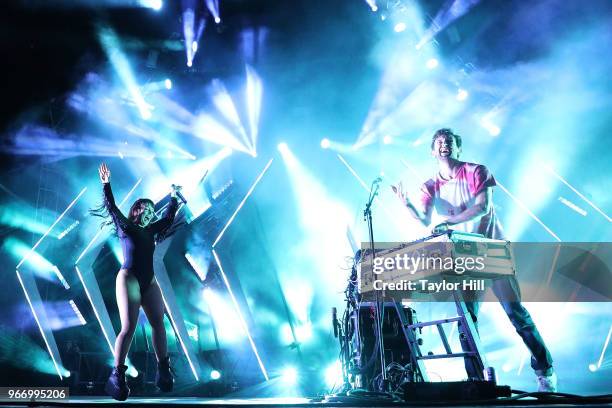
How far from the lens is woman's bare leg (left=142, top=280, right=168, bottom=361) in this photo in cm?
325

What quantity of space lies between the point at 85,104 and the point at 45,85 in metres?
0.65

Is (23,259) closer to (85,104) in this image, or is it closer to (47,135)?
(47,135)

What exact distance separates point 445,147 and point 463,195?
0.48 metres

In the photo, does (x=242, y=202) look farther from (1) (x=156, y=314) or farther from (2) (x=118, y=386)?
(2) (x=118, y=386)

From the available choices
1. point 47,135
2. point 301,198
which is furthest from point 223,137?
point 47,135

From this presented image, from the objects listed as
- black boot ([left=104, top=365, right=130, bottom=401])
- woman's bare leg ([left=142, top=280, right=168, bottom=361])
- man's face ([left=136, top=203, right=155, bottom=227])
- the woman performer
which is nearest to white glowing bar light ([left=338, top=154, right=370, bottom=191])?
man's face ([left=136, top=203, right=155, bottom=227])

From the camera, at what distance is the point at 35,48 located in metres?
6.31

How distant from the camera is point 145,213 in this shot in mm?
3547

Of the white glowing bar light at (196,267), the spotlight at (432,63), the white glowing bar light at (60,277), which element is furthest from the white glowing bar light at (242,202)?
the spotlight at (432,63)

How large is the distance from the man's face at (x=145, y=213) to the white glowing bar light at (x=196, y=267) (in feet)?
13.6

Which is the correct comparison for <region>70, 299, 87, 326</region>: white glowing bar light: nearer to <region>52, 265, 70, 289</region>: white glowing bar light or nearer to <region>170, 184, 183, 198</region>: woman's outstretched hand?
<region>52, 265, 70, 289</region>: white glowing bar light

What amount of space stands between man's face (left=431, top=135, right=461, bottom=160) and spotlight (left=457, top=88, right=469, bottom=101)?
5.49 meters

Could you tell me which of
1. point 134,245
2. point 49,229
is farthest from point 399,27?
point 49,229

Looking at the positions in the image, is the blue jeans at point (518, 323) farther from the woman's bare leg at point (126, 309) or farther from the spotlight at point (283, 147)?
the spotlight at point (283, 147)
